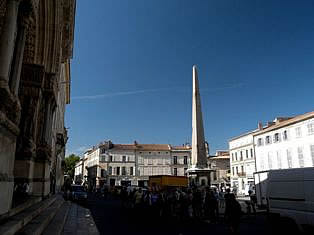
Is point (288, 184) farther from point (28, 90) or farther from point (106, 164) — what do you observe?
point (106, 164)

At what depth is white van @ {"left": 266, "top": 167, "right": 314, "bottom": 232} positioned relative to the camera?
841 cm

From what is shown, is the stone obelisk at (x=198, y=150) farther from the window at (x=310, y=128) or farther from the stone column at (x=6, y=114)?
the stone column at (x=6, y=114)

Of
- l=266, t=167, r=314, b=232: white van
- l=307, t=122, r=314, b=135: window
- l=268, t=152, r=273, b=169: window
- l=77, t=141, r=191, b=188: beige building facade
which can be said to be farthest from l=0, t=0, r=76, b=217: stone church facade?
l=77, t=141, r=191, b=188: beige building facade

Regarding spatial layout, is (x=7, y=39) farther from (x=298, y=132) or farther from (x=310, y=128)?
(x=298, y=132)

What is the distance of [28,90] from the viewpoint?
807 centimetres

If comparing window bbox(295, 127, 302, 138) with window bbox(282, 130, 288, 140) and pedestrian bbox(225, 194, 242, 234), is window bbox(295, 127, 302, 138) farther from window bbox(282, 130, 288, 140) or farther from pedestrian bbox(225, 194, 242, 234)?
pedestrian bbox(225, 194, 242, 234)

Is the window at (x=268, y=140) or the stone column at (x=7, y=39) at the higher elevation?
the window at (x=268, y=140)

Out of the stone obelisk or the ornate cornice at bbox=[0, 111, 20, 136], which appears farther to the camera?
the stone obelisk

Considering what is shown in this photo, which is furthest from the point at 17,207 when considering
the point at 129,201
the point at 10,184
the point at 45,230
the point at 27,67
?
the point at 129,201

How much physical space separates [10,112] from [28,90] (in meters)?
4.67

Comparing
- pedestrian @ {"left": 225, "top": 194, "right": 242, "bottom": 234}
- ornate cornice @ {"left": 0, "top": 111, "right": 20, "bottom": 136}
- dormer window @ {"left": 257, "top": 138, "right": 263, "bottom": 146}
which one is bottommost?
pedestrian @ {"left": 225, "top": 194, "right": 242, "bottom": 234}

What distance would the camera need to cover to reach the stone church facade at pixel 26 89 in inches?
146

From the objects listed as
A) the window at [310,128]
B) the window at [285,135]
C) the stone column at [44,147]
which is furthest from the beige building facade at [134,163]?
the stone column at [44,147]

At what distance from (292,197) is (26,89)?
8903 millimetres
